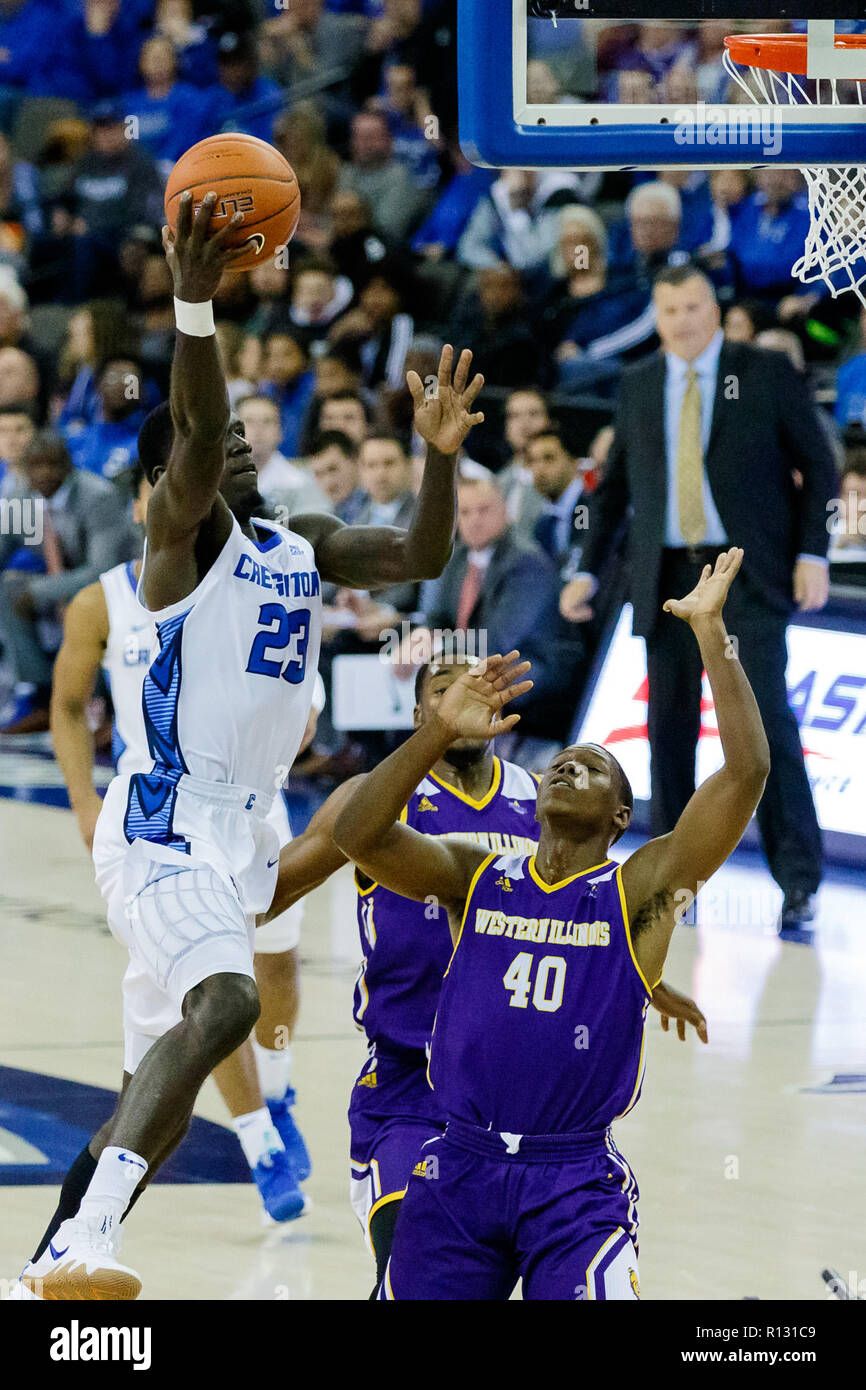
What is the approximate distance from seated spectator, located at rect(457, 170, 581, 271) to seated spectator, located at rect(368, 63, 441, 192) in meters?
0.78

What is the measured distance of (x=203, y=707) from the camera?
466 cm

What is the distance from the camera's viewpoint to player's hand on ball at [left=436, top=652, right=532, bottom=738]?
13.0ft

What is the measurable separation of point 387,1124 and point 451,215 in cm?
941

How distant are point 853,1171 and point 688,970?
2.36 metres

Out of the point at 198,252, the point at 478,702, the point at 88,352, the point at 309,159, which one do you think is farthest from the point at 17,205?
the point at 478,702

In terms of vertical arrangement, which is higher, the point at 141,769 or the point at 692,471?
the point at 692,471

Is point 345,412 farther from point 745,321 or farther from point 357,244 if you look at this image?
point 745,321

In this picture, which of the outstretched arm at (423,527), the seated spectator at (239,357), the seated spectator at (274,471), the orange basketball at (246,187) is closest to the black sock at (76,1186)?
the outstretched arm at (423,527)

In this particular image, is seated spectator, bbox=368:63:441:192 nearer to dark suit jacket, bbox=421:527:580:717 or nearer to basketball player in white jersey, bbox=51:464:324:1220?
dark suit jacket, bbox=421:527:580:717

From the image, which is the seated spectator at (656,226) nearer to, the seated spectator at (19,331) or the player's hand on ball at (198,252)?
the seated spectator at (19,331)

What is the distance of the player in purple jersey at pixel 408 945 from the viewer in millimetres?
4574

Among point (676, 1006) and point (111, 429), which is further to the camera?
point (111, 429)

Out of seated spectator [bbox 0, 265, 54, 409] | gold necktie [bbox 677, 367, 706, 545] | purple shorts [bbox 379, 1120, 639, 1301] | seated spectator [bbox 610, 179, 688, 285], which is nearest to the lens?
purple shorts [bbox 379, 1120, 639, 1301]

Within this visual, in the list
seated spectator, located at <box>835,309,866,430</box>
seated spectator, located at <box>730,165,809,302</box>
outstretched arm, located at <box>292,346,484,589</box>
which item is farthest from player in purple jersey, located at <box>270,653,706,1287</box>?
seated spectator, located at <box>730,165,809,302</box>
